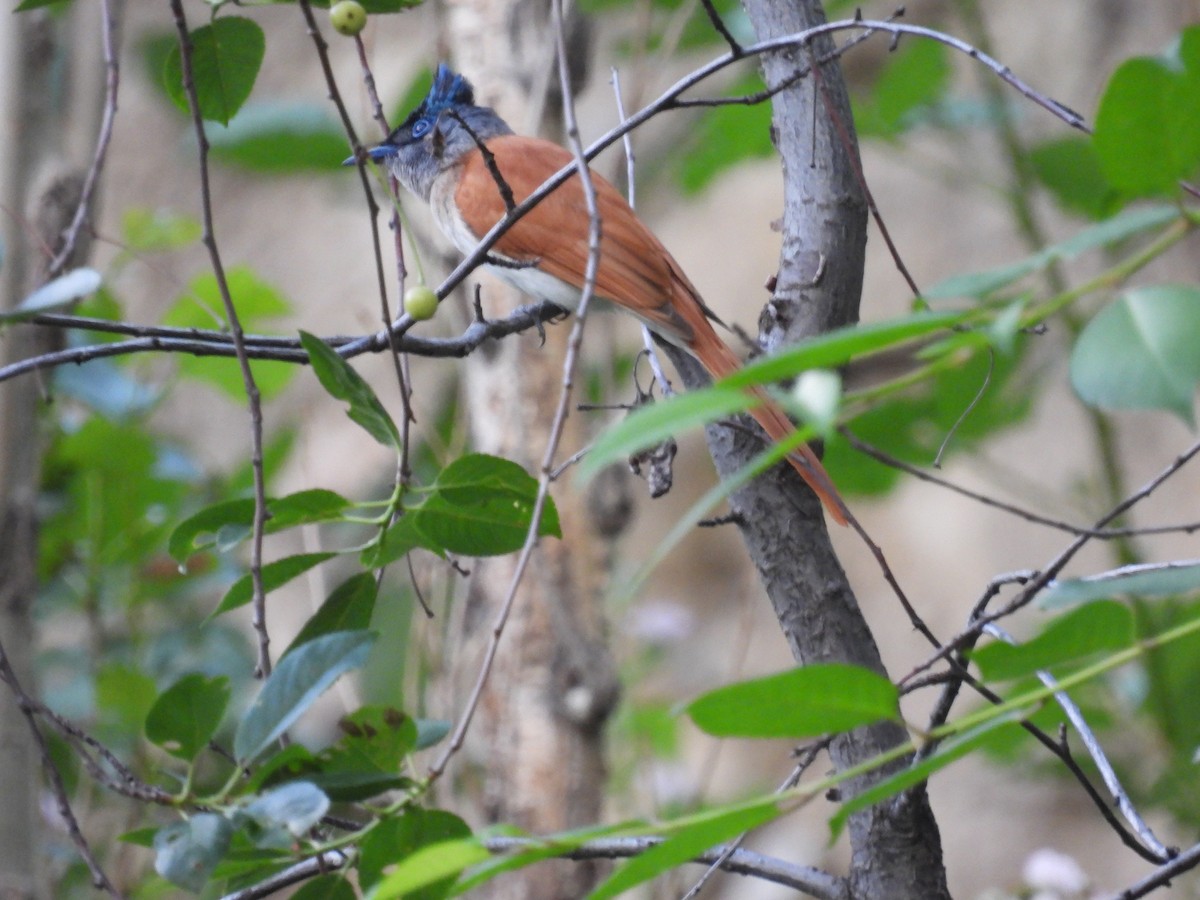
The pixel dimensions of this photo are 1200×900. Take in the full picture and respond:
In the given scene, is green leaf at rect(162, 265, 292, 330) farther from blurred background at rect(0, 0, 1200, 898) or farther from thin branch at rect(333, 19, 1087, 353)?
thin branch at rect(333, 19, 1087, 353)

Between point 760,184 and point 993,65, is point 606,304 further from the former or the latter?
point 760,184

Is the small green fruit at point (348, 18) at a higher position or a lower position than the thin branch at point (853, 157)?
higher

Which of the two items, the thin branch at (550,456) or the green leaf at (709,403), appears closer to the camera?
the green leaf at (709,403)

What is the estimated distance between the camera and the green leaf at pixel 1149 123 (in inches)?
24.0

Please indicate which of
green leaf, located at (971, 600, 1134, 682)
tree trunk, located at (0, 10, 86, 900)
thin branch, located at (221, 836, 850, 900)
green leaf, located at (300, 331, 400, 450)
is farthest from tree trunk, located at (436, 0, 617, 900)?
green leaf, located at (971, 600, 1134, 682)

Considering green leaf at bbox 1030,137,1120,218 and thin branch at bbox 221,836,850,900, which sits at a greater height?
green leaf at bbox 1030,137,1120,218

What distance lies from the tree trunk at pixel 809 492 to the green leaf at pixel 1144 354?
0.55m

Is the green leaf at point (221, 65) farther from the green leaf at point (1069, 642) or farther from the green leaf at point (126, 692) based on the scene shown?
the green leaf at point (126, 692)

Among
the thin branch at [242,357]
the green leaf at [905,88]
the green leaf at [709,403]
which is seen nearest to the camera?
the green leaf at [709,403]

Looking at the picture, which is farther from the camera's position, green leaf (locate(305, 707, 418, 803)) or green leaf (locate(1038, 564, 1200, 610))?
green leaf (locate(305, 707, 418, 803))

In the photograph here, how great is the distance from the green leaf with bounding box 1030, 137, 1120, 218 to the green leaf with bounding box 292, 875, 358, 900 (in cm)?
226

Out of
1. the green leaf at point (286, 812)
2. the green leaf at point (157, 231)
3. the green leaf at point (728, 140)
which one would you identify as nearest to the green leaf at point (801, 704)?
the green leaf at point (286, 812)

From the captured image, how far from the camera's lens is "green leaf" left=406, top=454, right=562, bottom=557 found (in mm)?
963

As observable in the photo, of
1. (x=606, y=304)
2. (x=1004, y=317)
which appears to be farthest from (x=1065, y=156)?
(x=1004, y=317)
